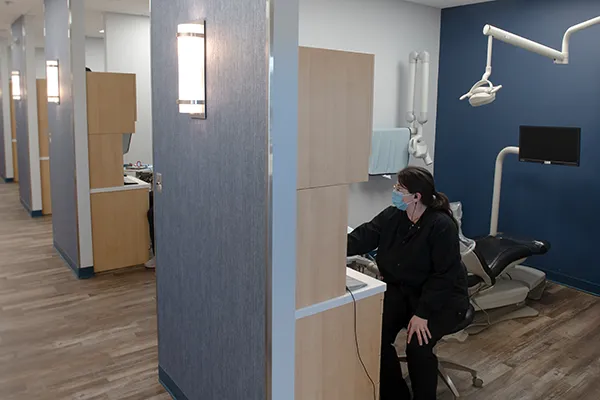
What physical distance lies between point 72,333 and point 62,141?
2058 mm

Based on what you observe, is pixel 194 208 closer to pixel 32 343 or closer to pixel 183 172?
pixel 183 172

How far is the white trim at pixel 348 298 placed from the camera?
2.18 meters

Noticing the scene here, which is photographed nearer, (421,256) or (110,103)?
(421,256)

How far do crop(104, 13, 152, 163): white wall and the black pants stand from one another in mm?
4950

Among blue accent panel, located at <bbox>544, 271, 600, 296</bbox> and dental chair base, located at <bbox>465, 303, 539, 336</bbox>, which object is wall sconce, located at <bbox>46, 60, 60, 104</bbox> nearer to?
dental chair base, located at <bbox>465, 303, 539, 336</bbox>

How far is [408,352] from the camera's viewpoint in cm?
269

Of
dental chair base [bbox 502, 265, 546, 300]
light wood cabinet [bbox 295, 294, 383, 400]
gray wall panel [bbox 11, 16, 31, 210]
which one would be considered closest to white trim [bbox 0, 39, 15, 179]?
gray wall panel [bbox 11, 16, 31, 210]

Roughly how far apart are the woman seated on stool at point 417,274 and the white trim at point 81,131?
9.22 ft

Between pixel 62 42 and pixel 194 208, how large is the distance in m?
3.20

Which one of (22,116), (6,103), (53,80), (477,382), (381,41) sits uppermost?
(381,41)

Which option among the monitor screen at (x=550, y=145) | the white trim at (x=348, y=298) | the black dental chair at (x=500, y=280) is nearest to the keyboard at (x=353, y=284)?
the white trim at (x=348, y=298)

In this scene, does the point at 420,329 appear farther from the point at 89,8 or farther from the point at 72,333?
the point at 89,8

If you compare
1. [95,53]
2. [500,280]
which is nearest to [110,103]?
[500,280]

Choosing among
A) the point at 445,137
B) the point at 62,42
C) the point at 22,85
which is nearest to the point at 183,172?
the point at 62,42
